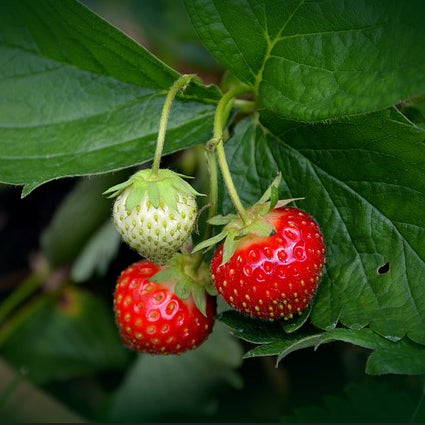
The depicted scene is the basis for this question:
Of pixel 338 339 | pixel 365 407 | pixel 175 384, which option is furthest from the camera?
pixel 175 384

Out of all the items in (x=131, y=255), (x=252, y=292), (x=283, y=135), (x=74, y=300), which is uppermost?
(x=283, y=135)

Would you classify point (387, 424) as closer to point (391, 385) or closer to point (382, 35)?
point (391, 385)

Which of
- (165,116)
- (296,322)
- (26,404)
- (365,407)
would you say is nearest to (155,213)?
(165,116)

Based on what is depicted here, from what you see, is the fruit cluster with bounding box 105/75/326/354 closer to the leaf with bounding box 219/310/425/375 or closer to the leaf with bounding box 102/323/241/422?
the leaf with bounding box 219/310/425/375

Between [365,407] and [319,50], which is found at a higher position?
[319,50]

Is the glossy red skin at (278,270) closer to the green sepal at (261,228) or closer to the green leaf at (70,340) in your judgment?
the green sepal at (261,228)

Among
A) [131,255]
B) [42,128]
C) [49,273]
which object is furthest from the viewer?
[49,273]

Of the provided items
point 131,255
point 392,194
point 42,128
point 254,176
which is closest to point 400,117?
point 392,194

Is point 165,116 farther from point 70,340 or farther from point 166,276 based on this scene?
point 70,340

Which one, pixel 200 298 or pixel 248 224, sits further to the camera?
pixel 200 298
